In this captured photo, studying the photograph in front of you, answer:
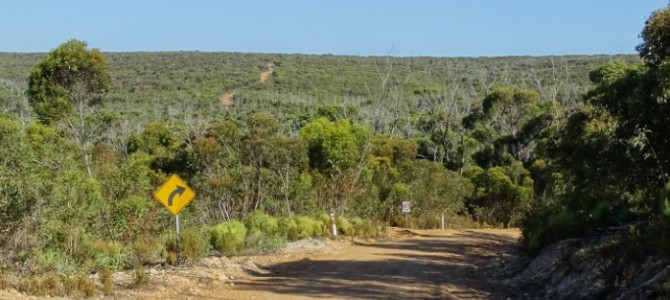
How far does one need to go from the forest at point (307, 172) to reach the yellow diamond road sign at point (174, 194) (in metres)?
0.91

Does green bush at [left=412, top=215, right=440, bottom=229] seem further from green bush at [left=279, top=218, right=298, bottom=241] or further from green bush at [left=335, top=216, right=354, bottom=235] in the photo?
green bush at [left=279, top=218, right=298, bottom=241]

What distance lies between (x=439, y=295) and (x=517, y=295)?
4.77 feet

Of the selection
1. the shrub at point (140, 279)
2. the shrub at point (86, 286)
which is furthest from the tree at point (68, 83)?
the shrub at point (86, 286)

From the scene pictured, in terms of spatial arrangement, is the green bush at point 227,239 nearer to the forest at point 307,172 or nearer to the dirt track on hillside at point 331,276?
the forest at point 307,172

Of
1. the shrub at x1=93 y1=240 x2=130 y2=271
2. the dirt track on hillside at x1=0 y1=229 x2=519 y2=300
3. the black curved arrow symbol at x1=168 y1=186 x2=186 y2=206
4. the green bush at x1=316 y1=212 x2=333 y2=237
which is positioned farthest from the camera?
the green bush at x1=316 y1=212 x2=333 y2=237

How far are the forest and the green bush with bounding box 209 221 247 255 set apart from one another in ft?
0.14

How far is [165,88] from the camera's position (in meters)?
82.8

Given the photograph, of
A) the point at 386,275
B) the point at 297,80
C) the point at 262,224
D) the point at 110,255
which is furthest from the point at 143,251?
the point at 297,80

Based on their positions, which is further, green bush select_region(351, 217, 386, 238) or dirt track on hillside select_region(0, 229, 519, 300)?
green bush select_region(351, 217, 386, 238)

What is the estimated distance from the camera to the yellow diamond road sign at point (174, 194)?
51.9 ft

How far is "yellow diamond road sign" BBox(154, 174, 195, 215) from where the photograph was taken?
15.8 metres

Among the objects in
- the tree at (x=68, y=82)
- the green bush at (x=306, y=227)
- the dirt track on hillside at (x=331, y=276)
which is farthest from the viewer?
the tree at (x=68, y=82)

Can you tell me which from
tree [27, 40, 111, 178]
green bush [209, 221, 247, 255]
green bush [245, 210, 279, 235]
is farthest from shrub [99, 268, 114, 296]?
tree [27, 40, 111, 178]

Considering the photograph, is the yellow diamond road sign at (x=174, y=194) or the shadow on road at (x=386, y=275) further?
the yellow diamond road sign at (x=174, y=194)
